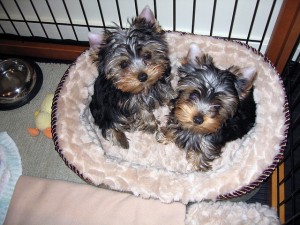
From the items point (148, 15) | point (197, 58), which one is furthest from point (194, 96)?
point (148, 15)

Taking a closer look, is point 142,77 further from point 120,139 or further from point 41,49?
point 41,49

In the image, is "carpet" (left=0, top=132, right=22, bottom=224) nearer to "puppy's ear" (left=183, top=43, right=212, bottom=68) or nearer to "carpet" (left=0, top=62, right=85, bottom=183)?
"carpet" (left=0, top=62, right=85, bottom=183)

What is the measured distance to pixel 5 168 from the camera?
11.8 ft

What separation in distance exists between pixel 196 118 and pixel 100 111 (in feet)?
3.80

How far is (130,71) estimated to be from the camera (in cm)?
271

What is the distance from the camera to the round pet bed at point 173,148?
277 cm

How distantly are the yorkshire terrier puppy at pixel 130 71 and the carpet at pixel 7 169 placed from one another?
1.25m

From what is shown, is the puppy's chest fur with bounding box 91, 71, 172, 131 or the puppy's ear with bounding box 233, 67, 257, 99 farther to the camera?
the puppy's chest fur with bounding box 91, 71, 172, 131

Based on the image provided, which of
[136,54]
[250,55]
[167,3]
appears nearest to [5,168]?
[136,54]

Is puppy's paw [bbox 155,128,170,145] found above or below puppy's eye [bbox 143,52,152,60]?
below

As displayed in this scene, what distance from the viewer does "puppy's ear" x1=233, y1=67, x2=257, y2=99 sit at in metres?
2.47

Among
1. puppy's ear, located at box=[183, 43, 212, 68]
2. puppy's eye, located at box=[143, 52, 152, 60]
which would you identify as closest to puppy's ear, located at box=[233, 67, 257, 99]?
puppy's ear, located at box=[183, 43, 212, 68]

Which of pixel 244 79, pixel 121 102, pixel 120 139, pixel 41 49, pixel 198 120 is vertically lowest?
pixel 120 139

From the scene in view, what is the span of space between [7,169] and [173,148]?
195cm
